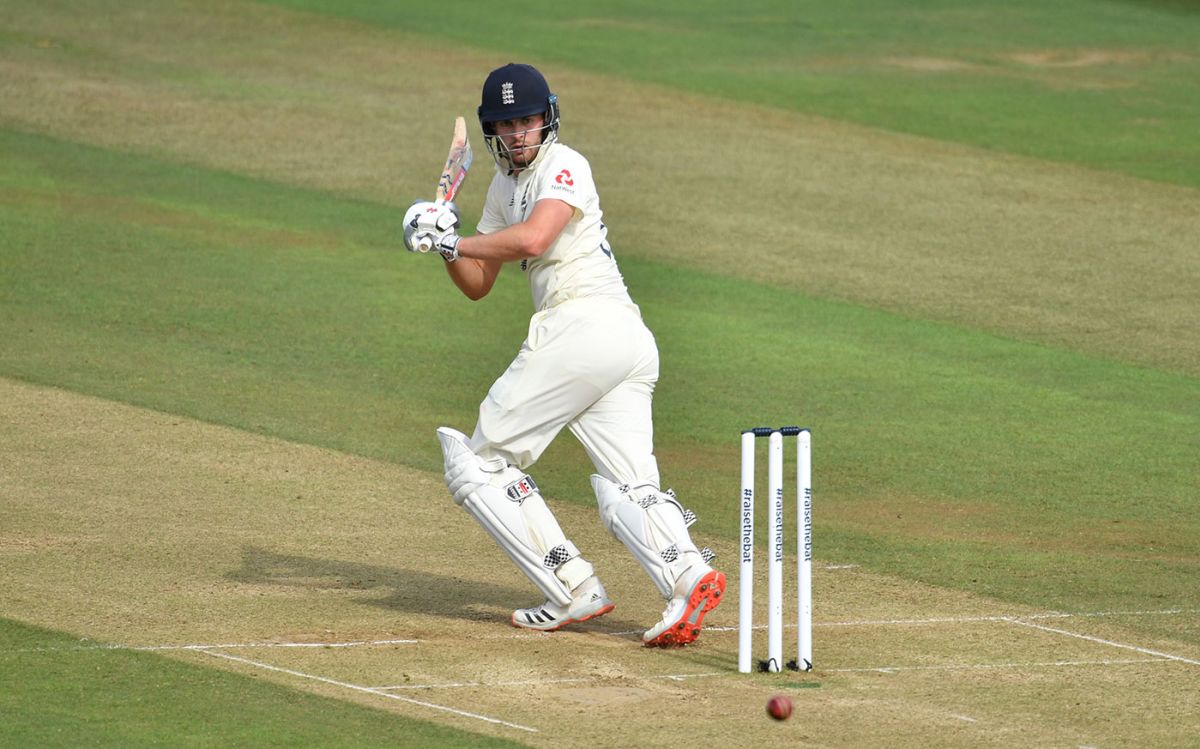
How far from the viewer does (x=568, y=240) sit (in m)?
7.77

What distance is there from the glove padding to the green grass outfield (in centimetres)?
184

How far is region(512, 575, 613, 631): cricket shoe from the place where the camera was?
304 inches

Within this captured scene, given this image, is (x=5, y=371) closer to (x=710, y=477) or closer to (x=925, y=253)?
(x=710, y=477)

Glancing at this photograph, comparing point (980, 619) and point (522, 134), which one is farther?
point (980, 619)

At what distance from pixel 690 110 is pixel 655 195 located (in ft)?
13.3

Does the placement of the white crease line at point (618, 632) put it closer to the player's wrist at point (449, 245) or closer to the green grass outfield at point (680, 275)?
the green grass outfield at point (680, 275)

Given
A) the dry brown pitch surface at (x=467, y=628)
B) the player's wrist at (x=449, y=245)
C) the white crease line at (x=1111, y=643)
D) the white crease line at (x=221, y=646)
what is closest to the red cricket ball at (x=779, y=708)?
the dry brown pitch surface at (x=467, y=628)

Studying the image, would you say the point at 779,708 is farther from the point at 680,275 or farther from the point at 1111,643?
the point at 680,275

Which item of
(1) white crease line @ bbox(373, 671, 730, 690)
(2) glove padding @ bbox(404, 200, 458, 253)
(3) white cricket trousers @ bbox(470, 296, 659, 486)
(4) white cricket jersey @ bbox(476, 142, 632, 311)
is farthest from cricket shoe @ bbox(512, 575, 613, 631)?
(2) glove padding @ bbox(404, 200, 458, 253)

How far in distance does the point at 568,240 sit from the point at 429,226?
0.57 m

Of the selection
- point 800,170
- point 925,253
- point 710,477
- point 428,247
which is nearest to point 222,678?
point 428,247

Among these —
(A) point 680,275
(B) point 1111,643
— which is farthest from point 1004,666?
(A) point 680,275

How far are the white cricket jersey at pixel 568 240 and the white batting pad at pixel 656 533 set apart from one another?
86 cm

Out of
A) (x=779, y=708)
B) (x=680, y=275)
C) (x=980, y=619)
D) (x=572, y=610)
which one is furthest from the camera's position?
(x=680, y=275)
